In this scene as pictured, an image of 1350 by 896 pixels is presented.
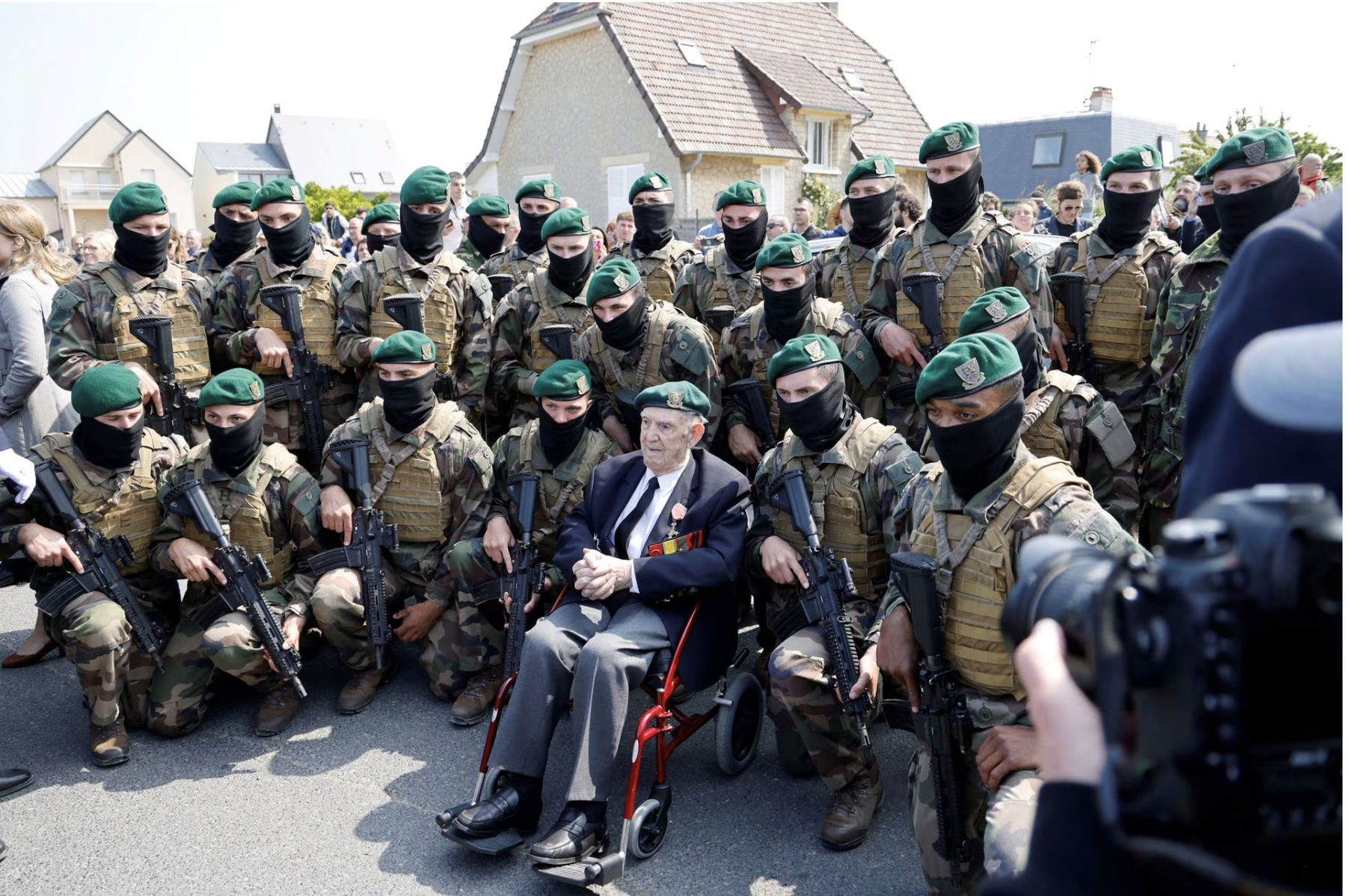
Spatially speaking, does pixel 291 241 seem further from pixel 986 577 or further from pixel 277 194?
pixel 986 577

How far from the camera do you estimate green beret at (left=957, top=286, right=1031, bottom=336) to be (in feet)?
12.0

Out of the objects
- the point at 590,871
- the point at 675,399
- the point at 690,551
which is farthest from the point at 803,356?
the point at 590,871

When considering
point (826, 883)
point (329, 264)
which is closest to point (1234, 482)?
point (826, 883)

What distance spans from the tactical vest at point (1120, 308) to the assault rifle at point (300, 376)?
13.8 feet

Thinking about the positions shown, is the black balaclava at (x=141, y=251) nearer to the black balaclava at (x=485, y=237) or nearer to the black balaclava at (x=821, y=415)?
the black balaclava at (x=485, y=237)

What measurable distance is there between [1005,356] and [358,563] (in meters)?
3.16

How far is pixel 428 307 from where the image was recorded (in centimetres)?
598

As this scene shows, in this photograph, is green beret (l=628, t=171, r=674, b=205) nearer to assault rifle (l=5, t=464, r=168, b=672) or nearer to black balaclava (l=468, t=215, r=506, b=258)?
black balaclava (l=468, t=215, r=506, b=258)

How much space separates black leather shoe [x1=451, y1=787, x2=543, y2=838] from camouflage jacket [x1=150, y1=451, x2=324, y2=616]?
1.65m

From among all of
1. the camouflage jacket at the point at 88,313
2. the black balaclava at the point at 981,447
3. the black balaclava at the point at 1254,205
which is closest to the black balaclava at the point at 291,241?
the camouflage jacket at the point at 88,313

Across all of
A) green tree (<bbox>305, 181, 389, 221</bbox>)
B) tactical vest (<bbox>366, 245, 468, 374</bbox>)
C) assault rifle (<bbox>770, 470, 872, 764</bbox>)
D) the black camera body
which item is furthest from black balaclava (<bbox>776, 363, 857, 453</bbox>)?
green tree (<bbox>305, 181, 389, 221</bbox>)

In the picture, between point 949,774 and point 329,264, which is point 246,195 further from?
point 949,774

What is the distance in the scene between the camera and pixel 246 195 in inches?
243

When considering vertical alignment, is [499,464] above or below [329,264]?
below
